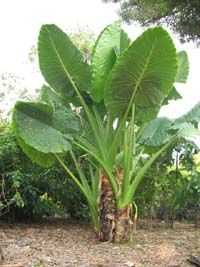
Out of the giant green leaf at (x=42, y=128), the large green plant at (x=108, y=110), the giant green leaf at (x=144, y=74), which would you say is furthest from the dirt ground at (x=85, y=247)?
the giant green leaf at (x=144, y=74)

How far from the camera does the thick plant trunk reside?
15.9 ft

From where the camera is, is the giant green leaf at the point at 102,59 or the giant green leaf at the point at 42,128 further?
the giant green leaf at the point at 102,59

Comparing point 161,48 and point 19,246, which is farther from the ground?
point 161,48

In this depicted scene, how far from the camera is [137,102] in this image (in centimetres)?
493

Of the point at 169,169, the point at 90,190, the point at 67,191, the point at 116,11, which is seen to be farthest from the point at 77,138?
→ the point at 116,11

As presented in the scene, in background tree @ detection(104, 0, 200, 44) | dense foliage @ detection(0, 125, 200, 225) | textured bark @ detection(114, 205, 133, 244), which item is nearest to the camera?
textured bark @ detection(114, 205, 133, 244)

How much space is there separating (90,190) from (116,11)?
334cm

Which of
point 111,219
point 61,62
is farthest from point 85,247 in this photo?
point 61,62

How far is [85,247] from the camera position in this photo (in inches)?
184

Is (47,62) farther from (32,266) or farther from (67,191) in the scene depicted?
(32,266)

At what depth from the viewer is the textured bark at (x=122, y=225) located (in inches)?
190

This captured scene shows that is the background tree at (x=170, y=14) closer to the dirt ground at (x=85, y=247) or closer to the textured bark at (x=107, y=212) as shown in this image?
the textured bark at (x=107, y=212)

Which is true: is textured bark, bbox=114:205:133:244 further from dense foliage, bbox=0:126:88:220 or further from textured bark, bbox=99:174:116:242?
dense foliage, bbox=0:126:88:220

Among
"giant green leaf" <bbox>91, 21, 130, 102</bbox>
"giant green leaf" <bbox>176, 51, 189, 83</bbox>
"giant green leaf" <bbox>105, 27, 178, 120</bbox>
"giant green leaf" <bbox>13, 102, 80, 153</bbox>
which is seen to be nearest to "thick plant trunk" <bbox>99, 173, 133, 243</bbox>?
"giant green leaf" <bbox>13, 102, 80, 153</bbox>
